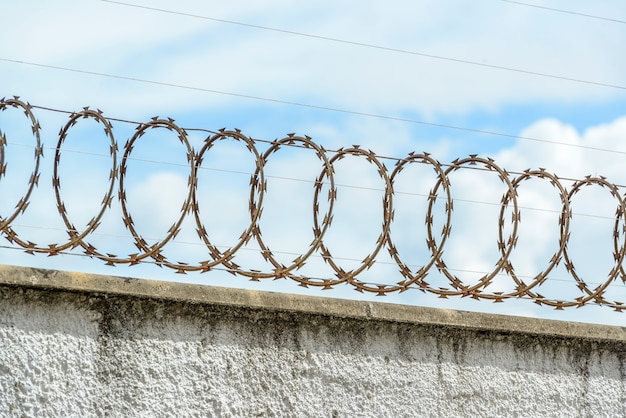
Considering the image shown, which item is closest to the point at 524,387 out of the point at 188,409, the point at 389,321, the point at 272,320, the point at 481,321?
the point at 481,321

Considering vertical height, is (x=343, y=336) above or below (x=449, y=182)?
below

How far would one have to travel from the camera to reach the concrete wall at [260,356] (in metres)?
4.65

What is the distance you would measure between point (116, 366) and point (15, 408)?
0.46 m

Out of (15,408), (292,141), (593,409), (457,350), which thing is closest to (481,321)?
(457,350)

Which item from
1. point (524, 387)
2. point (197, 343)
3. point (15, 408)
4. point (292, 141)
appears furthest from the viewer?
point (524, 387)

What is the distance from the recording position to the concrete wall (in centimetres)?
465

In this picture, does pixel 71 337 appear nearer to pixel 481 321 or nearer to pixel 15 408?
pixel 15 408

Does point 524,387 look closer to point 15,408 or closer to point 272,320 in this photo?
point 272,320

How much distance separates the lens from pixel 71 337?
15.4 feet

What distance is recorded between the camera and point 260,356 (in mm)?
4988

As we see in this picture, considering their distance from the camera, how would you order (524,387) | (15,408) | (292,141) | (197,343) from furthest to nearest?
(524,387) → (292,141) → (197,343) → (15,408)

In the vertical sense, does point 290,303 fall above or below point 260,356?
above

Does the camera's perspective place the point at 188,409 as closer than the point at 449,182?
Yes

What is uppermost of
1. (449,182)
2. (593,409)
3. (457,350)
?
(449,182)
